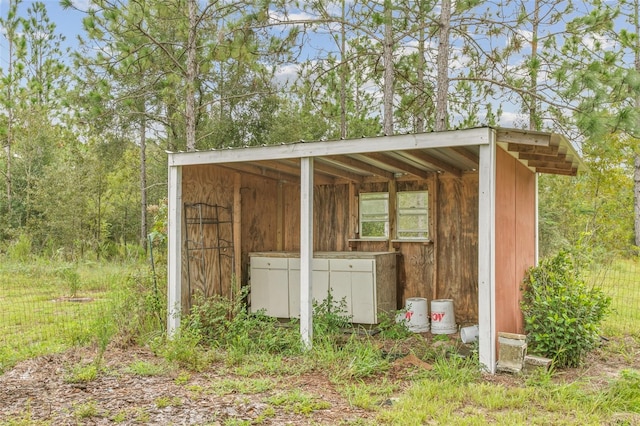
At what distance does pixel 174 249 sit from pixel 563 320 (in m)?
4.11

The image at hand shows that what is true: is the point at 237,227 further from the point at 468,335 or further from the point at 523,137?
the point at 523,137

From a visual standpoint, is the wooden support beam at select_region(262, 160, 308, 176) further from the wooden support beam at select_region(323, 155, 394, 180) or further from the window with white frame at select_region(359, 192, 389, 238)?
the window with white frame at select_region(359, 192, 389, 238)

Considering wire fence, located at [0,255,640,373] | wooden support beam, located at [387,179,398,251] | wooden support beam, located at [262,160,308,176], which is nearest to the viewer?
wire fence, located at [0,255,640,373]

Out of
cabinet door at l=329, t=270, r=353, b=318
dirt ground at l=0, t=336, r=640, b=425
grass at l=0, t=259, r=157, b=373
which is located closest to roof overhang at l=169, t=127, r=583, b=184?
cabinet door at l=329, t=270, r=353, b=318

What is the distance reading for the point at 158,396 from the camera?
165 inches

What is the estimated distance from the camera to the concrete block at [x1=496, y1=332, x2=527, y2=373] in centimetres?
464

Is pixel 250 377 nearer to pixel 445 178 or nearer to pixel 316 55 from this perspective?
pixel 445 178

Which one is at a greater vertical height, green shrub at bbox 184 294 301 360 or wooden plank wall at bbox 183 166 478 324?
wooden plank wall at bbox 183 166 478 324

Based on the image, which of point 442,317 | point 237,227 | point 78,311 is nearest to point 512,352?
point 442,317

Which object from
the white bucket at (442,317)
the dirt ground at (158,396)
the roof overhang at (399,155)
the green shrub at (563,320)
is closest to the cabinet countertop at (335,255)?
the white bucket at (442,317)

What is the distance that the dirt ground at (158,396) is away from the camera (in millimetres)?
3689

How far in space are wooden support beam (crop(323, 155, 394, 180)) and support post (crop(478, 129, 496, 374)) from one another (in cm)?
165

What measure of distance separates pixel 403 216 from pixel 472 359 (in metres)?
2.71

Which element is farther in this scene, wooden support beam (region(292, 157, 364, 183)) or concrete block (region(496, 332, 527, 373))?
wooden support beam (region(292, 157, 364, 183))
